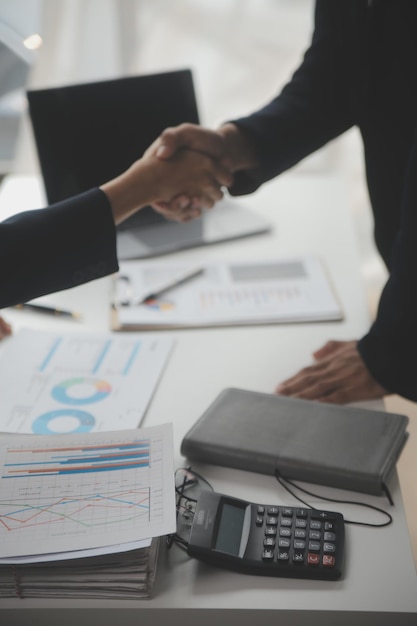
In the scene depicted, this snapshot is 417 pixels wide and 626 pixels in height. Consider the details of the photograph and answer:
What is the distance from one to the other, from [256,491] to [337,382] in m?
0.22

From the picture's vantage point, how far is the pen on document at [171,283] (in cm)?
127

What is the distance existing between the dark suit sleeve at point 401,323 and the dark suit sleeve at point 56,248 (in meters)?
0.37

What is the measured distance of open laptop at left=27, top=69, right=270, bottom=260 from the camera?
1.45m

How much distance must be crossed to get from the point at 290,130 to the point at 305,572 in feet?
2.92

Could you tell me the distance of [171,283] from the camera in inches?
51.8

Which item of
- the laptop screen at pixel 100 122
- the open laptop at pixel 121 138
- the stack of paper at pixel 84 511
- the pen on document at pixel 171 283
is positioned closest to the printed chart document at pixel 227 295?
the pen on document at pixel 171 283

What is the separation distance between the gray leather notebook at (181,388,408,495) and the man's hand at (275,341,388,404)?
0.15 ft

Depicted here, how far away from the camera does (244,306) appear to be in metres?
1.25

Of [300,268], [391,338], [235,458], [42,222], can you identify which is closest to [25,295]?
[42,222]

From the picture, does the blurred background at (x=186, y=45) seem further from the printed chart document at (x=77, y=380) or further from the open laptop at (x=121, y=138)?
the printed chart document at (x=77, y=380)

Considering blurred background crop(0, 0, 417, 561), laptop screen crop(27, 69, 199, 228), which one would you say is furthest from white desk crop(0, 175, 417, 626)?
blurred background crop(0, 0, 417, 561)

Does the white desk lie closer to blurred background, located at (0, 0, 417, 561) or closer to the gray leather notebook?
the gray leather notebook

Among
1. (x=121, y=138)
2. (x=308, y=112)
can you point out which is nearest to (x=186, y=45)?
(x=121, y=138)

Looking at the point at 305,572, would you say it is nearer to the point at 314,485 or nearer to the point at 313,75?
the point at 314,485
